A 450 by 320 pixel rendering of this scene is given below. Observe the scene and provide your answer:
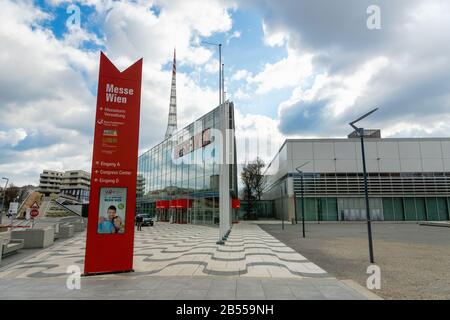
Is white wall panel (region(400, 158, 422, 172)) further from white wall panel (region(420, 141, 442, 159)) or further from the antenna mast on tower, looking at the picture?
the antenna mast on tower

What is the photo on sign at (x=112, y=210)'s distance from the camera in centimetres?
833

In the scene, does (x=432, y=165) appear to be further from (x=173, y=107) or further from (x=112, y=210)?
(x=173, y=107)

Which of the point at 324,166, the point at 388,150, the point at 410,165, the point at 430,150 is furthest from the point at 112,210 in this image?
the point at 430,150

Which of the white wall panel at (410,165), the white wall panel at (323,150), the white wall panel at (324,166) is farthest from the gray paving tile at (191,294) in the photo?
the white wall panel at (410,165)

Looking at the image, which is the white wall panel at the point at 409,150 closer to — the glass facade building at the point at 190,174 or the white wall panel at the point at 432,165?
the white wall panel at the point at 432,165

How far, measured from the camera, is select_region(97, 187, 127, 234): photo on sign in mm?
8328

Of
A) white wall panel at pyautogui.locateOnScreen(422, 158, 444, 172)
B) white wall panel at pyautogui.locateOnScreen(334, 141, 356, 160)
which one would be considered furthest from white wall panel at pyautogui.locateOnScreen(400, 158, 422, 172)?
white wall panel at pyautogui.locateOnScreen(334, 141, 356, 160)

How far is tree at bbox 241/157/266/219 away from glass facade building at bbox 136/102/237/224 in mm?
17451

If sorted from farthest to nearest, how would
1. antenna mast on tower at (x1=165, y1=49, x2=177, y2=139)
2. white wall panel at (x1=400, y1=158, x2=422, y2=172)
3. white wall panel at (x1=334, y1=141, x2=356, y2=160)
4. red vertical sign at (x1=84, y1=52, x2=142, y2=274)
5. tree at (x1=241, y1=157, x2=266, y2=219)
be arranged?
antenna mast on tower at (x1=165, y1=49, x2=177, y2=139), tree at (x1=241, y1=157, x2=266, y2=219), white wall panel at (x1=334, y1=141, x2=356, y2=160), white wall panel at (x1=400, y1=158, x2=422, y2=172), red vertical sign at (x1=84, y1=52, x2=142, y2=274)

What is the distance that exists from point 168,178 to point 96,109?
38.1 meters

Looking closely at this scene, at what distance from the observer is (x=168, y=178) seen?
4609 cm

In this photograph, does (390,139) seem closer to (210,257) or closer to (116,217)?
(210,257)

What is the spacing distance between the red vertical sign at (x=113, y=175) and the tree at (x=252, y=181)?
2051 inches
